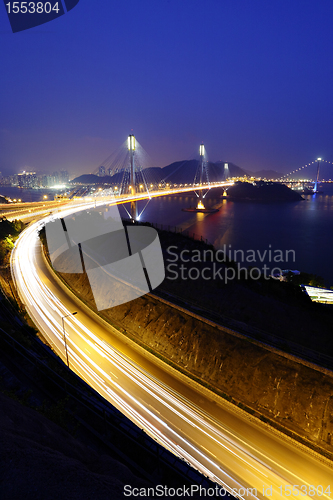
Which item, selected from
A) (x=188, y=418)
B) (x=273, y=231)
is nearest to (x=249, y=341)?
(x=188, y=418)

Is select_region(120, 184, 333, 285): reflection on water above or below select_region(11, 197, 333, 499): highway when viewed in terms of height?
below

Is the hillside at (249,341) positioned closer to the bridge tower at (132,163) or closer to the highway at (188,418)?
the highway at (188,418)

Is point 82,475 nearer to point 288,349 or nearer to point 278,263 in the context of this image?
point 288,349

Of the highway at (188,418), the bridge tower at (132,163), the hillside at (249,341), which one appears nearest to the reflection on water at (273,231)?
the bridge tower at (132,163)

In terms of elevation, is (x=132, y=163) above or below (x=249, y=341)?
above

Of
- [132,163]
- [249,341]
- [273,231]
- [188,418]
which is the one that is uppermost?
[132,163]

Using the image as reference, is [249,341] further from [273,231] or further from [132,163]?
[273,231]

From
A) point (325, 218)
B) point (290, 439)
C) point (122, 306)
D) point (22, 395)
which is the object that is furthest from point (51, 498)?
point (325, 218)

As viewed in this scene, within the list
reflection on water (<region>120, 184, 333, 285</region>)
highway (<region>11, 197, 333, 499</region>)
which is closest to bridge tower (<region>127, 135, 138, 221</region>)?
reflection on water (<region>120, 184, 333, 285</region>)

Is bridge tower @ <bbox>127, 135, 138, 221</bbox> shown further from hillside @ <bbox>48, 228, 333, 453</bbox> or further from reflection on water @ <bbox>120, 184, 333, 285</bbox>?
hillside @ <bbox>48, 228, 333, 453</bbox>
